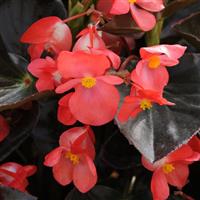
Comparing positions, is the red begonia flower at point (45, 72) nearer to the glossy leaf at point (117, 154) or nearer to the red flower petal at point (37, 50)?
the red flower petal at point (37, 50)

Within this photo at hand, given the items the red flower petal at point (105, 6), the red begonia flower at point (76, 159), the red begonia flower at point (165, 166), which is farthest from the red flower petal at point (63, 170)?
the red flower petal at point (105, 6)

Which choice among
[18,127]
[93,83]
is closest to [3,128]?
[18,127]

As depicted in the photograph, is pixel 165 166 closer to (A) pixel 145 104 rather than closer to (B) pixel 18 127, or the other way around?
(A) pixel 145 104

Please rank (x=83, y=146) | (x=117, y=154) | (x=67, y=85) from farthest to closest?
1. (x=117, y=154)
2. (x=83, y=146)
3. (x=67, y=85)

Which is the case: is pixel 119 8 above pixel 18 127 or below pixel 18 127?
above

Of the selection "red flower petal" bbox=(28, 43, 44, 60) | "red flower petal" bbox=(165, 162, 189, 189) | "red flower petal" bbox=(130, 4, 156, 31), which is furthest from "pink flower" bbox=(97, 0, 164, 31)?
"red flower petal" bbox=(165, 162, 189, 189)

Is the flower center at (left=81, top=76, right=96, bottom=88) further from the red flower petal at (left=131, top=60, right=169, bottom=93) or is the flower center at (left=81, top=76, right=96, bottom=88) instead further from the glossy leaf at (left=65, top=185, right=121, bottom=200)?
the glossy leaf at (left=65, top=185, right=121, bottom=200)

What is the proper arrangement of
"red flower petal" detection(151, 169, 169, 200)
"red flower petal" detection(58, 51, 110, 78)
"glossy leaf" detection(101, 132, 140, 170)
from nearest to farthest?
"red flower petal" detection(58, 51, 110, 78) → "red flower petal" detection(151, 169, 169, 200) → "glossy leaf" detection(101, 132, 140, 170)
